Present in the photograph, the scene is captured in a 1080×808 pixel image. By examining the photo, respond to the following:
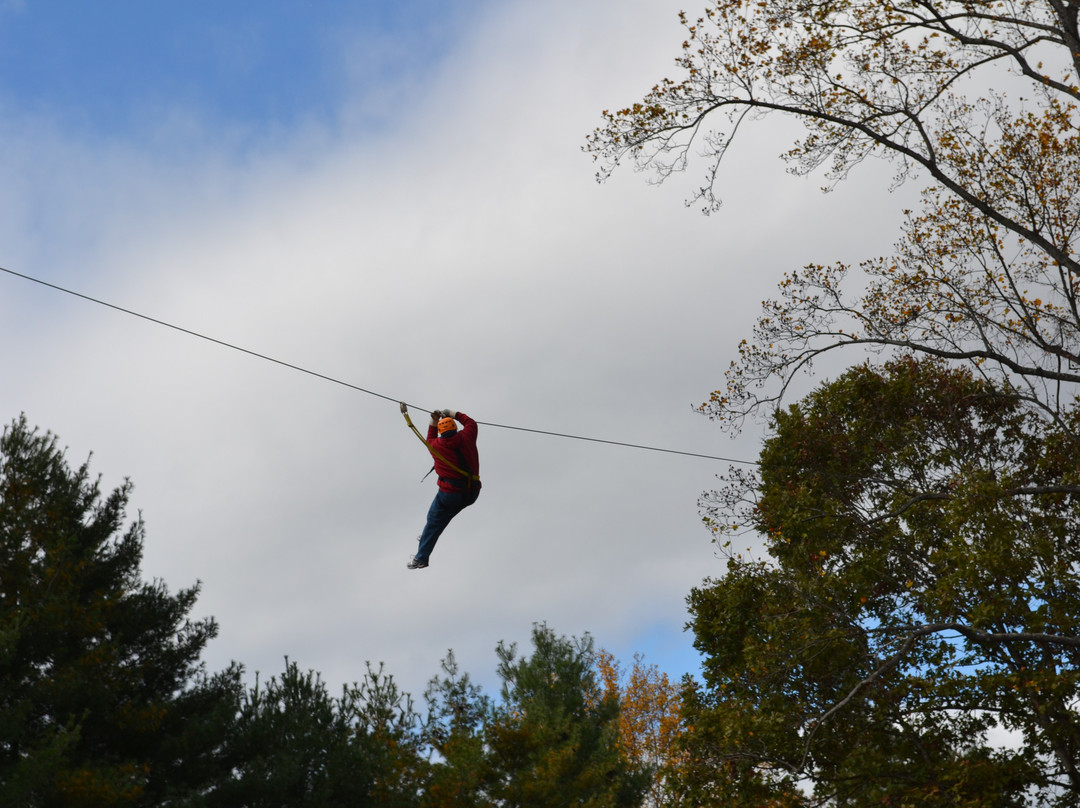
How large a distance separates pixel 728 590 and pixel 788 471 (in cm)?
232

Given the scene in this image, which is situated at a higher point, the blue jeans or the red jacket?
the red jacket

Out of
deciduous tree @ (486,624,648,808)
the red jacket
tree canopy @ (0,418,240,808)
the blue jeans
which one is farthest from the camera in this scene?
deciduous tree @ (486,624,648,808)

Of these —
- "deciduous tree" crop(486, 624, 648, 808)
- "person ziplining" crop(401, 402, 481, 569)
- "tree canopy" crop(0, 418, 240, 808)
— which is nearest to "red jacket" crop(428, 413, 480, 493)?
"person ziplining" crop(401, 402, 481, 569)

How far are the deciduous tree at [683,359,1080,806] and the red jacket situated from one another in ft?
14.6

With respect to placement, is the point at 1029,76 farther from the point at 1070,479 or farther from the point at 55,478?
the point at 55,478

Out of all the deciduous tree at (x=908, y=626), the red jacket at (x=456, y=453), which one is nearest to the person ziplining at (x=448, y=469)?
the red jacket at (x=456, y=453)

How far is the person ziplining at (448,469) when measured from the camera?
1025cm

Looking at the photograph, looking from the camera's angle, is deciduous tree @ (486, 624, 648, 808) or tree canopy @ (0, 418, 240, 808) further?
deciduous tree @ (486, 624, 648, 808)

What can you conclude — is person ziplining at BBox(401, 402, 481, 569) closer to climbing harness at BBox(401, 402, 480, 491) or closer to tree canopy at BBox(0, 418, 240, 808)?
climbing harness at BBox(401, 402, 480, 491)

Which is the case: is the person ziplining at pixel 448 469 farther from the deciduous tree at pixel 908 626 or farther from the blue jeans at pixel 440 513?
the deciduous tree at pixel 908 626

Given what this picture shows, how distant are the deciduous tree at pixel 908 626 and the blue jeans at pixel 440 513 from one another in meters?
4.29

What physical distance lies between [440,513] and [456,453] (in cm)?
80

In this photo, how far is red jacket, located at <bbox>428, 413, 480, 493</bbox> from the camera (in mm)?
10242

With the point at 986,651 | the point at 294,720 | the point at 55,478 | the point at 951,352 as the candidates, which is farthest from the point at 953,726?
the point at 55,478
